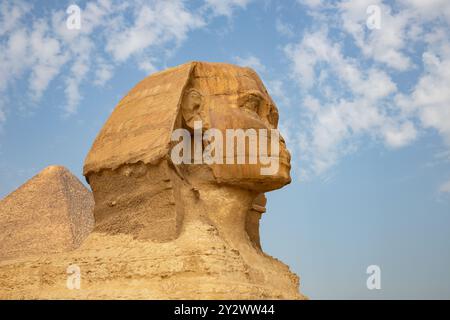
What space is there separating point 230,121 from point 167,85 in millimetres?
1005

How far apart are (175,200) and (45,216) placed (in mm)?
7993

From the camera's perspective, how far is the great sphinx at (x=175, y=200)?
7.90m

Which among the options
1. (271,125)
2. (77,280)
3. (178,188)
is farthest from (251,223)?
(77,280)

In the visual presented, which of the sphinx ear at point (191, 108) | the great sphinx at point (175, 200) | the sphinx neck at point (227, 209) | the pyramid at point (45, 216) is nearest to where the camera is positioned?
the great sphinx at point (175, 200)

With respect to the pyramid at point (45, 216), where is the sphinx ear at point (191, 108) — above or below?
below

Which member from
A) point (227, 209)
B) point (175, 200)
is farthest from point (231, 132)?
point (175, 200)

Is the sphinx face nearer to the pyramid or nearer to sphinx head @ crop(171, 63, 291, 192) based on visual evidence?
sphinx head @ crop(171, 63, 291, 192)

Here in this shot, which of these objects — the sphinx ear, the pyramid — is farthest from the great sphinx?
the pyramid

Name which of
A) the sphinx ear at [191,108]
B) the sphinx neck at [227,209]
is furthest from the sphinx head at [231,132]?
the sphinx neck at [227,209]

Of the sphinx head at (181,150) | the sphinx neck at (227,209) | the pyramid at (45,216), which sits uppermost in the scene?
the pyramid at (45,216)

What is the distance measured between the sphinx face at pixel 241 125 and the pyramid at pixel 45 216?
6.55 m

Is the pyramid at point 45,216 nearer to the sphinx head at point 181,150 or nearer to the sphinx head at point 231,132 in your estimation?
the sphinx head at point 181,150
